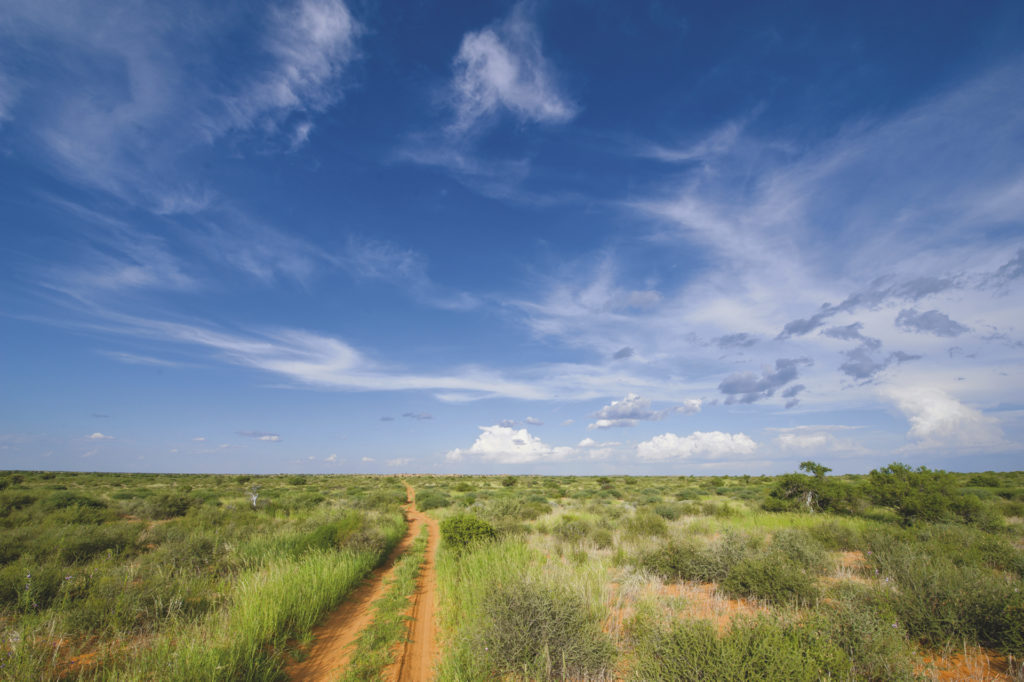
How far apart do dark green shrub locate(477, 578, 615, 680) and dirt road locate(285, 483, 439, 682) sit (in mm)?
1517

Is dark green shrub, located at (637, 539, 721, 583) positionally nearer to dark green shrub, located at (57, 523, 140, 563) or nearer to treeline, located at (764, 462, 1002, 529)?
treeline, located at (764, 462, 1002, 529)

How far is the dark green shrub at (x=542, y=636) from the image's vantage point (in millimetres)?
5738

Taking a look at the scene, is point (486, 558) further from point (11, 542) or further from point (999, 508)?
point (999, 508)

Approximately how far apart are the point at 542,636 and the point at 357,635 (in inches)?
177

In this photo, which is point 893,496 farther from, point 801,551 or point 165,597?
point 165,597

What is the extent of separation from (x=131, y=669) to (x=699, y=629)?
26.1 ft

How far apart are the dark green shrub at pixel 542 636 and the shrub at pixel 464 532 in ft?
23.5

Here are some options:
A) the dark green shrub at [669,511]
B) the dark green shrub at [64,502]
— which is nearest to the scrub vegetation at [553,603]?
the dark green shrub at [669,511]

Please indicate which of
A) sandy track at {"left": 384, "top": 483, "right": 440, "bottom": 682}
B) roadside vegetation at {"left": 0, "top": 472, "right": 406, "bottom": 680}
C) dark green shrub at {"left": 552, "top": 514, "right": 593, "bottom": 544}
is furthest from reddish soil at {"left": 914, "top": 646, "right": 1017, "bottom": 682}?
dark green shrub at {"left": 552, "top": 514, "right": 593, "bottom": 544}

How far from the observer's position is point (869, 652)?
16.4 feet

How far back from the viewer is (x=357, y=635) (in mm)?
8117

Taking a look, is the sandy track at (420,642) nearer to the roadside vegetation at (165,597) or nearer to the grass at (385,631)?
the grass at (385,631)

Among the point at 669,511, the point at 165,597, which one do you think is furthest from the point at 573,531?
the point at 165,597

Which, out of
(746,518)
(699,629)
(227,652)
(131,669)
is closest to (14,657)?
(131,669)
